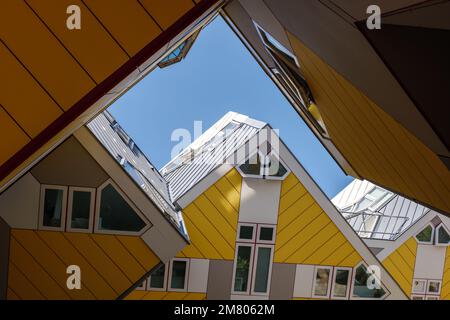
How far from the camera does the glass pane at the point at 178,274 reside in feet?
31.3

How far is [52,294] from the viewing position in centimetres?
697

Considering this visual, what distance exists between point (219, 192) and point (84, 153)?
3627mm

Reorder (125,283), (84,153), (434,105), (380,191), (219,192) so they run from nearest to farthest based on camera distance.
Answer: (434,105), (84,153), (125,283), (219,192), (380,191)

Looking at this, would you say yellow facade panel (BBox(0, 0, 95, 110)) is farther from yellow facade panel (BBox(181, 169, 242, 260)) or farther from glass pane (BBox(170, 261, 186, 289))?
glass pane (BBox(170, 261, 186, 289))

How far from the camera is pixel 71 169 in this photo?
6.69 metres

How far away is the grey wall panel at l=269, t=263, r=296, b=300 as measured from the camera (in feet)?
32.1

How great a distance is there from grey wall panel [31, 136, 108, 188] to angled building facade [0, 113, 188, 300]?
1 cm

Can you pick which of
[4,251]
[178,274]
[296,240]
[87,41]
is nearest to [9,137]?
[87,41]

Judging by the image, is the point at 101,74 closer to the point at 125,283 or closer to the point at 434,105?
the point at 434,105

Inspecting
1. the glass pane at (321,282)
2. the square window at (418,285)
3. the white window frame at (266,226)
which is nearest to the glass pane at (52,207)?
the white window frame at (266,226)

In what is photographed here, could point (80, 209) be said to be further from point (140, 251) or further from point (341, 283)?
point (341, 283)

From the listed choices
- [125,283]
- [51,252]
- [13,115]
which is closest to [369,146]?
[13,115]

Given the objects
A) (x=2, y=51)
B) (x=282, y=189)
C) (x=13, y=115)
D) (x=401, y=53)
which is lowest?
(x=282, y=189)

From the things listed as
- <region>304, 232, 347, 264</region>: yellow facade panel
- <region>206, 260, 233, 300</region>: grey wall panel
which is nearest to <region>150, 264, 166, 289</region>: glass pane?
<region>206, 260, 233, 300</region>: grey wall panel
